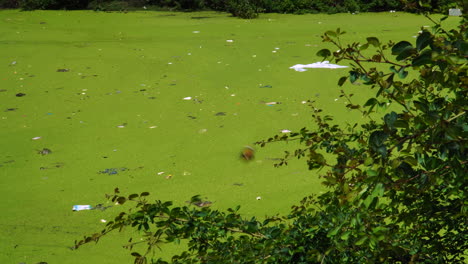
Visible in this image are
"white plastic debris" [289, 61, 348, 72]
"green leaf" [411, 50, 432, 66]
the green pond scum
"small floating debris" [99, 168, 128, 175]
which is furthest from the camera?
"white plastic debris" [289, 61, 348, 72]

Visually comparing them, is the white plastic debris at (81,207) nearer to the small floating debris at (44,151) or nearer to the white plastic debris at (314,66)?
the small floating debris at (44,151)

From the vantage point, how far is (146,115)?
394 centimetres

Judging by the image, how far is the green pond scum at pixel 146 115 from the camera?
2742 mm

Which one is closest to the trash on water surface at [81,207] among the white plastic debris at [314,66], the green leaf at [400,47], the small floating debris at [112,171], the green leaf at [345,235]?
the small floating debris at [112,171]

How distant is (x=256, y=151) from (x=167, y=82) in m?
1.56

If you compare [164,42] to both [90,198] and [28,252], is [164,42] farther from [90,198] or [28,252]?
[28,252]

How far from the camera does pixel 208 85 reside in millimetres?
4531

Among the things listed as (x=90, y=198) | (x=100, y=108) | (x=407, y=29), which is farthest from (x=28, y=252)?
(x=407, y=29)

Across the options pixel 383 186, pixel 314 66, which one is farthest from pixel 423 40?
pixel 314 66

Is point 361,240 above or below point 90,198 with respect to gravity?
above

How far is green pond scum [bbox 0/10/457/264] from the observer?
274 centimetres

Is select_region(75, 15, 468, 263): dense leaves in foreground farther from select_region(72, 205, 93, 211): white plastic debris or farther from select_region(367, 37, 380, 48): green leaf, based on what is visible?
select_region(72, 205, 93, 211): white plastic debris

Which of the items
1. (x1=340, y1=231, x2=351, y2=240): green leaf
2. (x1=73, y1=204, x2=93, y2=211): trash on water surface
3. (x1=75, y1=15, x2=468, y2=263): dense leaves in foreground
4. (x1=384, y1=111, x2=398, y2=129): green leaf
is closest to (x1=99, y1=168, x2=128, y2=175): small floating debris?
(x1=73, y1=204, x2=93, y2=211): trash on water surface

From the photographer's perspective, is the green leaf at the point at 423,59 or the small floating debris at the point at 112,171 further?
the small floating debris at the point at 112,171
